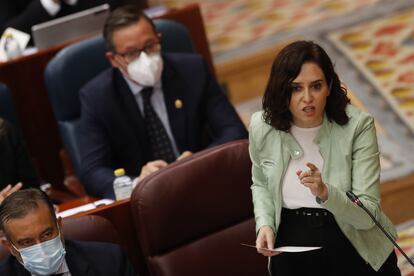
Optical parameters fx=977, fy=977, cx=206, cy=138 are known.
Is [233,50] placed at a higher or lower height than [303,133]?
lower

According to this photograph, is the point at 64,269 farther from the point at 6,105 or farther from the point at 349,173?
the point at 6,105

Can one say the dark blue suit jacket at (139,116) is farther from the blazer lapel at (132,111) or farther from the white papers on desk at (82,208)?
the white papers on desk at (82,208)

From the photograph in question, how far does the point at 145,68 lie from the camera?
2311 millimetres

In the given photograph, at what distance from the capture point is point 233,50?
3570mm

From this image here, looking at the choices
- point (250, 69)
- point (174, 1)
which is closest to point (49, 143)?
point (250, 69)

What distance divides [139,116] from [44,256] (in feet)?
2.33

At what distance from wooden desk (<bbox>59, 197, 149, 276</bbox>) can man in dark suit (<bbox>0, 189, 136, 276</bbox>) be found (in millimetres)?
145

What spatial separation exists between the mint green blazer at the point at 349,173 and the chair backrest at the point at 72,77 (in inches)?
36.0

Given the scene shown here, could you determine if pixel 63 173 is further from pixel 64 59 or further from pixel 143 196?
pixel 143 196

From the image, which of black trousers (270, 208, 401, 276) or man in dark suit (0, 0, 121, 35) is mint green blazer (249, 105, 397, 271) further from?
man in dark suit (0, 0, 121, 35)

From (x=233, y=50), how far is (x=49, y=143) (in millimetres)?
1024

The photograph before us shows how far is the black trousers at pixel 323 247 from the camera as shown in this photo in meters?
1.70

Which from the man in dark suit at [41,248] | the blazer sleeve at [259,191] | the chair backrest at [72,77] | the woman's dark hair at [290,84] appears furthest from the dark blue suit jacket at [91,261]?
the chair backrest at [72,77]

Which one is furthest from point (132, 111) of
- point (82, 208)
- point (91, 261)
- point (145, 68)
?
point (91, 261)
